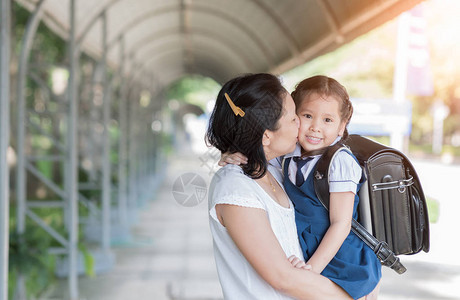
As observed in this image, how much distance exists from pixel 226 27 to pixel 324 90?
6.66 metres

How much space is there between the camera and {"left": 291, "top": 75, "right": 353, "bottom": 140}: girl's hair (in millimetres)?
1724

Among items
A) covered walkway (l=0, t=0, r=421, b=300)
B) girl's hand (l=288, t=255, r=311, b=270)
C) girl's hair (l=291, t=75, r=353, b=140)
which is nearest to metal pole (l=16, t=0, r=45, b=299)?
covered walkway (l=0, t=0, r=421, b=300)

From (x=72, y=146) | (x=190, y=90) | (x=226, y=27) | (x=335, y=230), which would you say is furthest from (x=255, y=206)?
(x=190, y=90)

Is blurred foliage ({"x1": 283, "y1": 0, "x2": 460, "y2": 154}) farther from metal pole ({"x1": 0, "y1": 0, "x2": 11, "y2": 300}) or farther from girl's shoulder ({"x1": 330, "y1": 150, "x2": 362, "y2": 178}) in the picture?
girl's shoulder ({"x1": 330, "y1": 150, "x2": 362, "y2": 178})

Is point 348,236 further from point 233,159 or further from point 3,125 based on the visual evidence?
point 3,125

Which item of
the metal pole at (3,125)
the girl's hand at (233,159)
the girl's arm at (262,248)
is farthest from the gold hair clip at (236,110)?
the metal pole at (3,125)

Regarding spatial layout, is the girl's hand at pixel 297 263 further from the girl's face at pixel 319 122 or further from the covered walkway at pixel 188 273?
the covered walkway at pixel 188 273

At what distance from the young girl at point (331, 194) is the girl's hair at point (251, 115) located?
47 millimetres

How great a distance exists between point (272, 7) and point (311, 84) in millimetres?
3915

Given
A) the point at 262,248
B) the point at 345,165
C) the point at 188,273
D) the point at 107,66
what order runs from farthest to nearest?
the point at 107,66
the point at 188,273
the point at 345,165
the point at 262,248

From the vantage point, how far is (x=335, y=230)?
158 centimetres

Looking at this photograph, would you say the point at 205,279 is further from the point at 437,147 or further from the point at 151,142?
the point at 437,147

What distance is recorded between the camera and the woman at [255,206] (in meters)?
1.43

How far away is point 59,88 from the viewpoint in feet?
40.0
